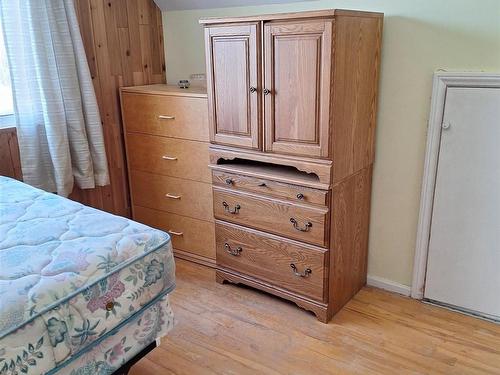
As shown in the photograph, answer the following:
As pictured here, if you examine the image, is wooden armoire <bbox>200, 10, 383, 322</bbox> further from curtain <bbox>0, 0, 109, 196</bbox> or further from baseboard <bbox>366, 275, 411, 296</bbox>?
curtain <bbox>0, 0, 109, 196</bbox>

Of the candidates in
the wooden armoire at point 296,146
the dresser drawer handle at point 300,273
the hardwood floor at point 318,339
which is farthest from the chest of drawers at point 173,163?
the dresser drawer handle at point 300,273

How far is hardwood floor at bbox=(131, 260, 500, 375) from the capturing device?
2.01m

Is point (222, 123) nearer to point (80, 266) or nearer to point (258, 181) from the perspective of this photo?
point (258, 181)

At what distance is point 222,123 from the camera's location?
7.89 feet

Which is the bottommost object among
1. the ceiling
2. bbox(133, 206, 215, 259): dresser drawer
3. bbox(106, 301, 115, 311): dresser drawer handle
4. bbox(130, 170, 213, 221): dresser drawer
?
bbox(133, 206, 215, 259): dresser drawer

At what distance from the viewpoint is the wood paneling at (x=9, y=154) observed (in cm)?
255

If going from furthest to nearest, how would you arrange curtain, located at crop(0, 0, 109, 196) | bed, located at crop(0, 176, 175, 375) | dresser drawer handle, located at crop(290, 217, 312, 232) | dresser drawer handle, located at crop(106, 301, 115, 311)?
curtain, located at crop(0, 0, 109, 196) → dresser drawer handle, located at crop(290, 217, 312, 232) → dresser drawer handle, located at crop(106, 301, 115, 311) → bed, located at crop(0, 176, 175, 375)

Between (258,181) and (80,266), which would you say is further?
(258,181)

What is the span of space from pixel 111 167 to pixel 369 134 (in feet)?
5.74

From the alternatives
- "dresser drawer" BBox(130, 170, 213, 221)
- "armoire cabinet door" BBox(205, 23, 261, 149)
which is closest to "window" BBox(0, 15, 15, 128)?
"dresser drawer" BBox(130, 170, 213, 221)

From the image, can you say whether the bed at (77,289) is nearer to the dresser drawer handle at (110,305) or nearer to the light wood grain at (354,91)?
the dresser drawer handle at (110,305)

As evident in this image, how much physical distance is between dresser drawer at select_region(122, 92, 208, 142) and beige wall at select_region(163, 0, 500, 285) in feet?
2.23

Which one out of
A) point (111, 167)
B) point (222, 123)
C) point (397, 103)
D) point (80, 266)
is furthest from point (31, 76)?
point (397, 103)

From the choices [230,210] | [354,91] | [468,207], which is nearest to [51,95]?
[230,210]
